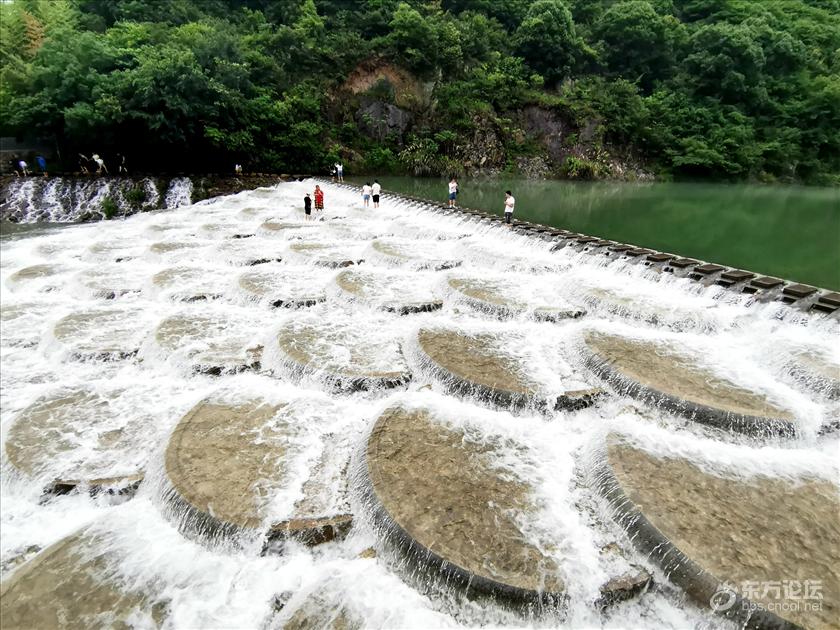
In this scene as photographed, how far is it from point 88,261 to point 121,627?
493 inches

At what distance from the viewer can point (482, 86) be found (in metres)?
38.4

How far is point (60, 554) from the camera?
4.03m

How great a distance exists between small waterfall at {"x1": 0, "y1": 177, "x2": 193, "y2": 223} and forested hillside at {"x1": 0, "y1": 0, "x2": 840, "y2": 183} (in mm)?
4712

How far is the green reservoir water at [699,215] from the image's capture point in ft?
49.7

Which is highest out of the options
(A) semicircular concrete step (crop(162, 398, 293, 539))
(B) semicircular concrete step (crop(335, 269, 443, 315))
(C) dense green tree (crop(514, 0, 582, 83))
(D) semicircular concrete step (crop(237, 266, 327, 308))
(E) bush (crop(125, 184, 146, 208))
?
(C) dense green tree (crop(514, 0, 582, 83))

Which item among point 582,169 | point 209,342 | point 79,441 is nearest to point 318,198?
point 209,342

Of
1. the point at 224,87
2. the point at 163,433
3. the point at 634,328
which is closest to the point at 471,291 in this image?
the point at 634,328

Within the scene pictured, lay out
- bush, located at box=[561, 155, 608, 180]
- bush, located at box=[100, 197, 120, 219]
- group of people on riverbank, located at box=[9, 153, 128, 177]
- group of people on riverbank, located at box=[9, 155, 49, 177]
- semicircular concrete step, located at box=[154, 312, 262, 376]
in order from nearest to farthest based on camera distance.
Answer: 1. semicircular concrete step, located at box=[154, 312, 262, 376]
2. bush, located at box=[100, 197, 120, 219]
3. group of people on riverbank, located at box=[9, 155, 49, 177]
4. group of people on riverbank, located at box=[9, 153, 128, 177]
5. bush, located at box=[561, 155, 608, 180]

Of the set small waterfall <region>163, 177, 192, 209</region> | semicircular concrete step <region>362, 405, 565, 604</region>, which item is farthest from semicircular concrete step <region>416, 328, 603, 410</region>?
small waterfall <region>163, 177, 192, 209</region>

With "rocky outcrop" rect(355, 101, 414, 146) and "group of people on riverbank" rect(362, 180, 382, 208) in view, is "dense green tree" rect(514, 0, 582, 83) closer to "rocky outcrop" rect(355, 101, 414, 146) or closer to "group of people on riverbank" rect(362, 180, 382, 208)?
"rocky outcrop" rect(355, 101, 414, 146)

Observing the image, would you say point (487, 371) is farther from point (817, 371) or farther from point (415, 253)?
point (415, 253)

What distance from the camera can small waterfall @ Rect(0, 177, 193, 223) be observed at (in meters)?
20.8

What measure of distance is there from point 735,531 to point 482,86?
4072cm

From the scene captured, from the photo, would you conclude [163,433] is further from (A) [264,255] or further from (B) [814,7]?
(B) [814,7]
